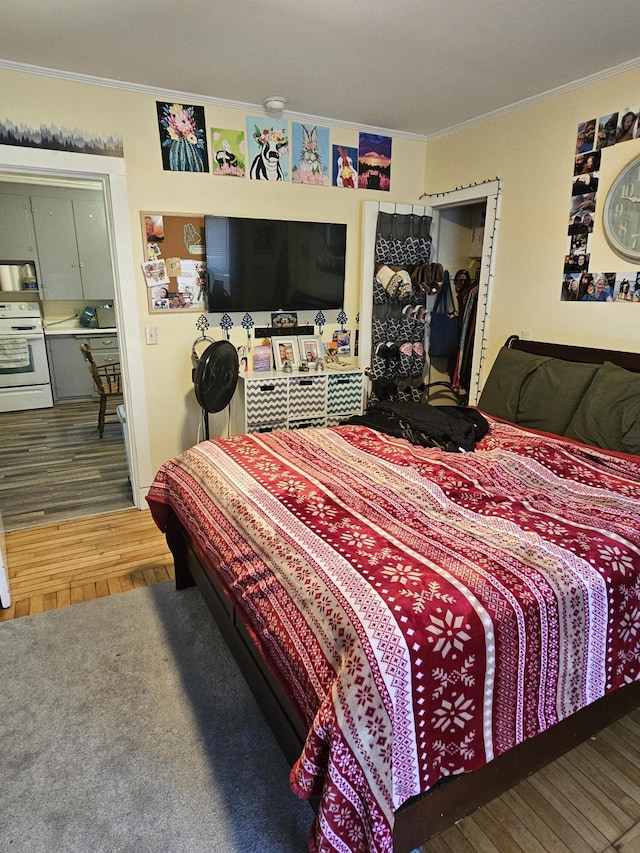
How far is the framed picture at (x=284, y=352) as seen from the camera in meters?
3.80

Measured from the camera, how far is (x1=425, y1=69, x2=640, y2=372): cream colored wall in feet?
9.19

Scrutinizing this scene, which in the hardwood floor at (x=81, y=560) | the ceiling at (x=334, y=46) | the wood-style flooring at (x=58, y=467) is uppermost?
the ceiling at (x=334, y=46)

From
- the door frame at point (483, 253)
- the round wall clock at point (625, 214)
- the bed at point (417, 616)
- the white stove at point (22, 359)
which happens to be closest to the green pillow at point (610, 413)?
the bed at point (417, 616)

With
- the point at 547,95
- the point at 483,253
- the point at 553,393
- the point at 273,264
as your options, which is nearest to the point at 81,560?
the point at 273,264

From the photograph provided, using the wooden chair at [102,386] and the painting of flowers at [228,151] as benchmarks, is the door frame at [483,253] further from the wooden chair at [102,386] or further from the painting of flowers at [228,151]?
the wooden chair at [102,386]

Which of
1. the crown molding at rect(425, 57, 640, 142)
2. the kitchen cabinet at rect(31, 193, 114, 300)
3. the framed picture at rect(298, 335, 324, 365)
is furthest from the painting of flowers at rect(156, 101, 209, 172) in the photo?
the kitchen cabinet at rect(31, 193, 114, 300)

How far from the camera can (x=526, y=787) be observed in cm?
160

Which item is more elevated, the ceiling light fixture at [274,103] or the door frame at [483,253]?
the ceiling light fixture at [274,103]

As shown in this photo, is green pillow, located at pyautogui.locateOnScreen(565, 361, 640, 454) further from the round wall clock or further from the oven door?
the oven door

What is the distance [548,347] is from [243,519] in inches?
92.9

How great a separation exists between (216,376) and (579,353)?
2199 millimetres

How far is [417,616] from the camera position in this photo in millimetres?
1179

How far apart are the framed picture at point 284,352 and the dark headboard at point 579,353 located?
1509mm

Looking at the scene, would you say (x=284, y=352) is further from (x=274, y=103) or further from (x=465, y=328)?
(x=274, y=103)
